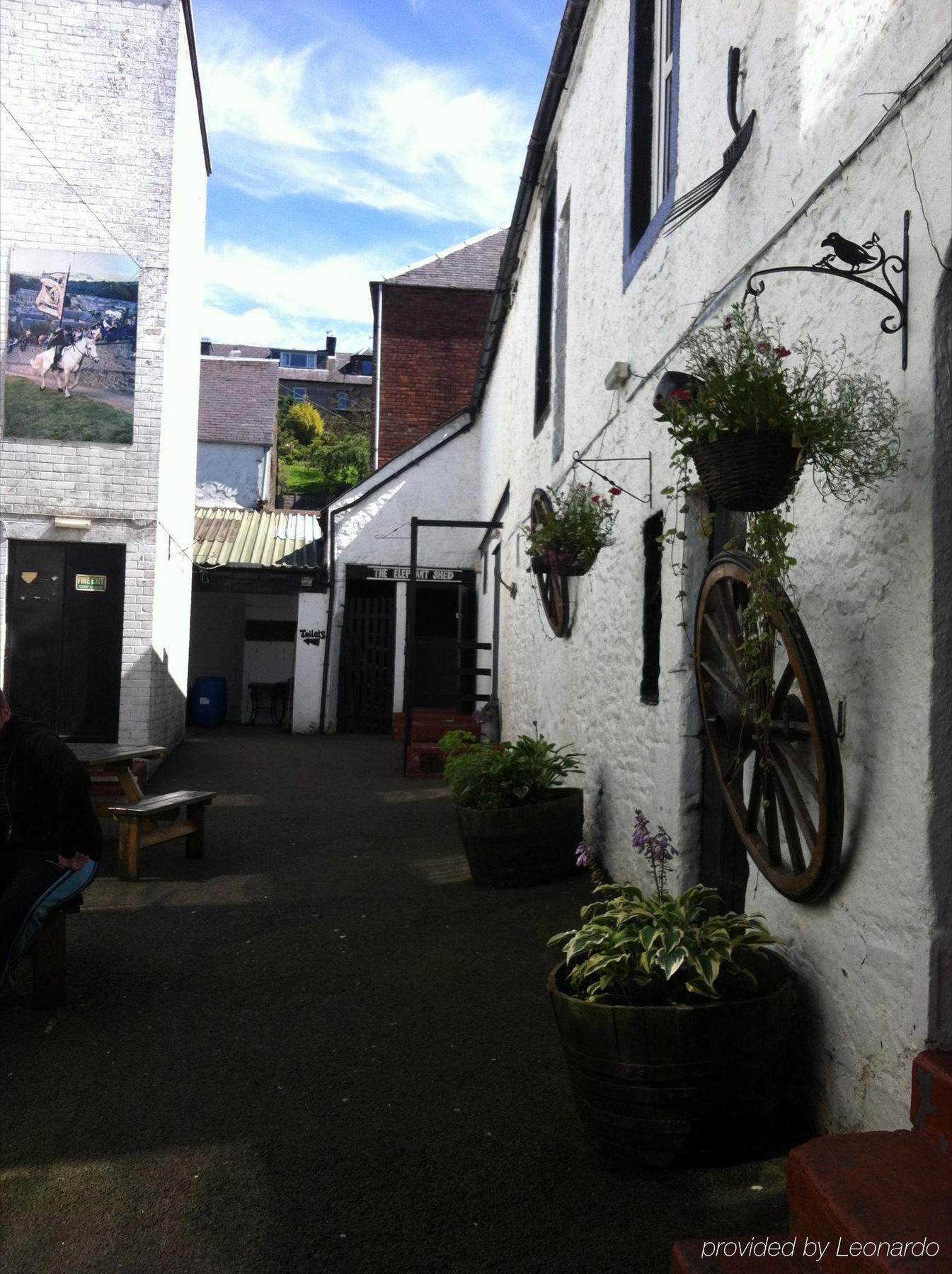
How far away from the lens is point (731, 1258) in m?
2.60

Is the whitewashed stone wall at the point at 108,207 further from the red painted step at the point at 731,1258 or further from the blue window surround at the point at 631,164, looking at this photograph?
the red painted step at the point at 731,1258

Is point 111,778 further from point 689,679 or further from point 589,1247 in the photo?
point 589,1247

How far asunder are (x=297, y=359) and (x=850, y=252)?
65.4 m

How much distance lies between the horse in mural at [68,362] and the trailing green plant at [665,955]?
979cm

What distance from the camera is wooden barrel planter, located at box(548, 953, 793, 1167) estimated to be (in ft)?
10.6

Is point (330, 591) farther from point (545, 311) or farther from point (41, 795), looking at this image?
point (41, 795)

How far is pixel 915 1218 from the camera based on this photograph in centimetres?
237

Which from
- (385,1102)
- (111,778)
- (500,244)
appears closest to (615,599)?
(385,1102)

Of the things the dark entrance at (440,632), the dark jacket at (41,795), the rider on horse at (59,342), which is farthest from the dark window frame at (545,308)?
the dark entrance at (440,632)

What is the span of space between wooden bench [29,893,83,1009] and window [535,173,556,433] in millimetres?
6662

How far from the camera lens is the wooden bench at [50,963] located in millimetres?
4820

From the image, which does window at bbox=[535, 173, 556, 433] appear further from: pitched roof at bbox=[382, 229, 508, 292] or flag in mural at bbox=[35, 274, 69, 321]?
pitched roof at bbox=[382, 229, 508, 292]

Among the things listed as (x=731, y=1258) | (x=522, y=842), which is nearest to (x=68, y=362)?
(x=522, y=842)

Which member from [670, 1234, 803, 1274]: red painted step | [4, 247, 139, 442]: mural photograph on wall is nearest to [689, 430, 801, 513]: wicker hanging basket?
[670, 1234, 803, 1274]: red painted step
